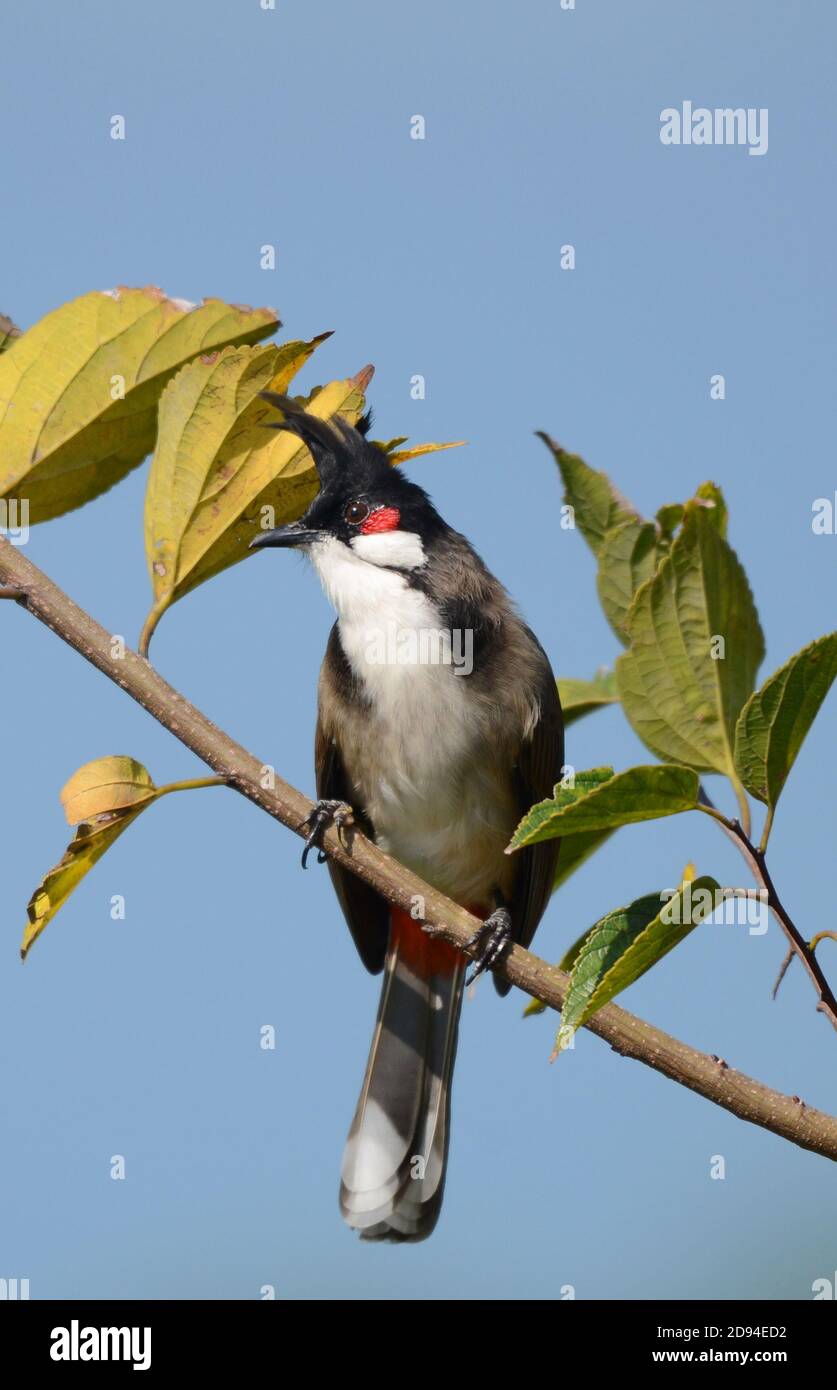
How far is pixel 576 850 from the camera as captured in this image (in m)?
1.90

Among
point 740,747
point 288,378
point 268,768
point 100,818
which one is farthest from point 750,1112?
point 288,378

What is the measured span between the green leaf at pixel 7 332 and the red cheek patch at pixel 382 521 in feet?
3.51

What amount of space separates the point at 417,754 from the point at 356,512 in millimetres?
560

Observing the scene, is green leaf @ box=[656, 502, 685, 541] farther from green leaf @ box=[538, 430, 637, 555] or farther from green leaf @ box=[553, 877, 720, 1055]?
green leaf @ box=[553, 877, 720, 1055]

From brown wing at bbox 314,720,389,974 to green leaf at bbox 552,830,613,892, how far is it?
1.18 m

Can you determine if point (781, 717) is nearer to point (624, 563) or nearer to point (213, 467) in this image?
point (624, 563)

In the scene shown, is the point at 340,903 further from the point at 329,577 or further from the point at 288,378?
the point at 288,378

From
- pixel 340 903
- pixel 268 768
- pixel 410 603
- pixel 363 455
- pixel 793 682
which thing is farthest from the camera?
pixel 340 903

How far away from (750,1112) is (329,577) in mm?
1701

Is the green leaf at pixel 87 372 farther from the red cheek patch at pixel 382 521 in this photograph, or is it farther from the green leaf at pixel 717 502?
the red cheek patch at pixel 382 521

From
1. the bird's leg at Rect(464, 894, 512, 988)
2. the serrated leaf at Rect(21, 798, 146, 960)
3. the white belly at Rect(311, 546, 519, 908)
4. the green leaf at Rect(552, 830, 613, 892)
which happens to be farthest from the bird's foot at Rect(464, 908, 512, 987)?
the serrated leaf at Rect(21, 798, 146, 960)

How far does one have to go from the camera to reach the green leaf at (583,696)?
2105 mm

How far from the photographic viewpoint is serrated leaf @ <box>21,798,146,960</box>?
1.63 metres

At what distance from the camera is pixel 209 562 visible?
179cm
